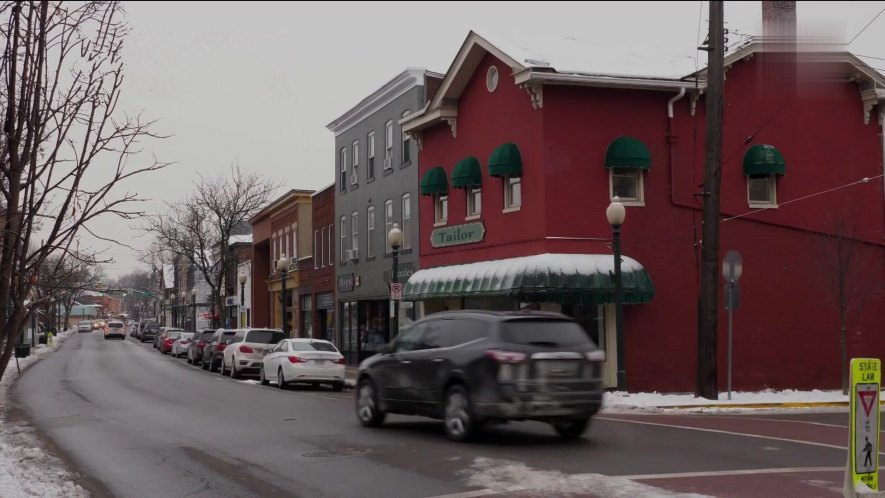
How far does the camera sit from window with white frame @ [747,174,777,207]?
24.6 m

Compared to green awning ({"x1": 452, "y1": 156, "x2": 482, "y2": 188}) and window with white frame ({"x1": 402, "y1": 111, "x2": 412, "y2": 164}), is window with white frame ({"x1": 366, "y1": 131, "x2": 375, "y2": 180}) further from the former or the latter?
green awning ({"x1": 452, "y1": 156, "x2": 482, "y2": 188})

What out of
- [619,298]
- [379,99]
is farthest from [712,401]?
[379,99]

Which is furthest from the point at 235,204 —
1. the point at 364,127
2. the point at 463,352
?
the point at 463,352

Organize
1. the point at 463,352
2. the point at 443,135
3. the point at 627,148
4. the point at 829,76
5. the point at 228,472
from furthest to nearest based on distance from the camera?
the point at 443,135 → the point at 829,76 → the point at 627,148 → the point at 463,352 → the point at 228,472

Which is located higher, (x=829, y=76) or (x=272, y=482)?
(x=829, y=76)

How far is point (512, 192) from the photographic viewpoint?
82.4ft

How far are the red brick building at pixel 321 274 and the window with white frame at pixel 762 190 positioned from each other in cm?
2084

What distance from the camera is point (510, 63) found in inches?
944

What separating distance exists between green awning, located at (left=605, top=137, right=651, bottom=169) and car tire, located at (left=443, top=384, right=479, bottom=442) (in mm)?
11707

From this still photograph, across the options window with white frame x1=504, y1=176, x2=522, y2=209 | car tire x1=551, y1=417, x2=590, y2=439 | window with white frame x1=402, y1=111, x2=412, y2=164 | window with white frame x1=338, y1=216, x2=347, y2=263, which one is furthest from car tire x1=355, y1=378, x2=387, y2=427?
window with white frame x1=338, y1=216, x2=347, y2=263

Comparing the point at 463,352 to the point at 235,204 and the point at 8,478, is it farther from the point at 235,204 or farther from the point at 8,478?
the point at 235,204

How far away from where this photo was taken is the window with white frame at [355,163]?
125 feet

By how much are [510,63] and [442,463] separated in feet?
49.7

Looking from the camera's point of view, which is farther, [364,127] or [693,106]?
[364,127]
